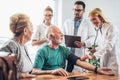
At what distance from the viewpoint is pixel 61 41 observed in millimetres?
1940

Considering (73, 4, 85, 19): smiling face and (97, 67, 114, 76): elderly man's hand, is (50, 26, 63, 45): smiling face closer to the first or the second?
(73, 4, 85, 19): smiling face

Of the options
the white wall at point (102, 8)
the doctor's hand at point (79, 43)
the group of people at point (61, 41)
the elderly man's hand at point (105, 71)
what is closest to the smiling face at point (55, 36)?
the group of people at point (61, 41)

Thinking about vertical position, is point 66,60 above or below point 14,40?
below

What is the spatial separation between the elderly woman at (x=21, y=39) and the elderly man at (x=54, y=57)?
0.09 metres

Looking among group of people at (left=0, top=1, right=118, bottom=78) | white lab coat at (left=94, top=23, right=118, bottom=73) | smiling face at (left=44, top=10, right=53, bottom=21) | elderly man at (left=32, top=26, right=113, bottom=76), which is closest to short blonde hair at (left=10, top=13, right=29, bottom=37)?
group of people at (left=0, top=1, right=118, bottom=78)

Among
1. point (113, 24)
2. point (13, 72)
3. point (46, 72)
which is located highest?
point (113, 24)

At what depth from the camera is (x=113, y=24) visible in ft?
6.84

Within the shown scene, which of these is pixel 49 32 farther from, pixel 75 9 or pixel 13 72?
pixel 13 72

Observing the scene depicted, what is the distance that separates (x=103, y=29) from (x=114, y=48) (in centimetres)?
21

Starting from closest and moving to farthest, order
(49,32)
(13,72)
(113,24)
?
(13,72) → (49,32) → (113,24)

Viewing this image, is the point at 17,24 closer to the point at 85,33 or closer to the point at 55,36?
the point at 55,36

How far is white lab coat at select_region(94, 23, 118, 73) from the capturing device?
2.00 meters

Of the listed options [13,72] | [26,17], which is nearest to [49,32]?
[26,17]

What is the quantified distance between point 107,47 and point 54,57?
51 cm
